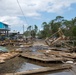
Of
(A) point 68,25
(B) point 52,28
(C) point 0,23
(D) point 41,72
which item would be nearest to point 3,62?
(D) point 41,72

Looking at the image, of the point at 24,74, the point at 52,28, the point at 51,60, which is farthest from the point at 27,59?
the point at 52,28

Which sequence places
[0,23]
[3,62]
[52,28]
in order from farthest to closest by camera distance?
[52,28] → [0,23] → [3,62]

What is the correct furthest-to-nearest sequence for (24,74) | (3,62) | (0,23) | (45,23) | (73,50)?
(45,23) → (0,23) → (73,50) → (3,62) → (24,74)

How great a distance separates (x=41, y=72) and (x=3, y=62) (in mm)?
6332

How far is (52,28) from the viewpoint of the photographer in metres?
90.3

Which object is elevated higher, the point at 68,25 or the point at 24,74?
the point at 68,25

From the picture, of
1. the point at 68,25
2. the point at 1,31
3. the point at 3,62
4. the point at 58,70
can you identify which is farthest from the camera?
the point at 68,25

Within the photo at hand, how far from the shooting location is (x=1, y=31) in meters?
70.3

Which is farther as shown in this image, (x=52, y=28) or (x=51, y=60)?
(x=52, y=28)

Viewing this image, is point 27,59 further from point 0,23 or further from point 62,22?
point 62,22

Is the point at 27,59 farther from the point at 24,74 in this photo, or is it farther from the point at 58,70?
the point at 24,74

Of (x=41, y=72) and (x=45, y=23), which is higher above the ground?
(x=45, y=23)

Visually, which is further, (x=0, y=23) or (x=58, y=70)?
(x=0, y=23)

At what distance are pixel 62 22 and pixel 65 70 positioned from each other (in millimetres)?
76764
